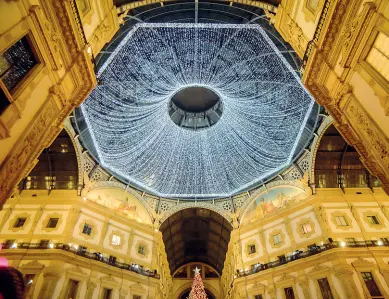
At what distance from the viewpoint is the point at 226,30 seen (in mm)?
17047

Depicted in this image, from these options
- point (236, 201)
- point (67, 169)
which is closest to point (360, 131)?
point (236, 201)

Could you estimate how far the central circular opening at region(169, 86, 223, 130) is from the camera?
26250 mm

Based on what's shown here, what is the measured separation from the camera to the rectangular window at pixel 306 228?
920 inches

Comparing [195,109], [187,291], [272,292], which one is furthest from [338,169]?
[187,291]

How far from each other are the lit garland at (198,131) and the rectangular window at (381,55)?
27.0ft

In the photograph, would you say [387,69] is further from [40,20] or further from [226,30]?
[40,20]

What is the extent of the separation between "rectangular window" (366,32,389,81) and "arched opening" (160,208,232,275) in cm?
2563

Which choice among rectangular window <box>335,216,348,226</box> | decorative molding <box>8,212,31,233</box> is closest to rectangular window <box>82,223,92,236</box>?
decorative molding <box>8,212,31,233</box>

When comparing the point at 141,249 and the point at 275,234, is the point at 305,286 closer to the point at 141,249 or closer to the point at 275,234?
the point at 275,234

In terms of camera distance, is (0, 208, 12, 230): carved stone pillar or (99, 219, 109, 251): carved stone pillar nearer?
(0, 208, 12, 230): carved stone pillar

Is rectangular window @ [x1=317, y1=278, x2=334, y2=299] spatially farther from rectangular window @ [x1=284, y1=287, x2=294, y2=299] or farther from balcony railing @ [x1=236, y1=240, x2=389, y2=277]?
rectangular window @ [x1=284, y1=287, x2=294, y2=299]

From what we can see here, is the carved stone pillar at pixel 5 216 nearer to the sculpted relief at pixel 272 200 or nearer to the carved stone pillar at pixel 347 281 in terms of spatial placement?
the sculpted relief at pixel 272 200

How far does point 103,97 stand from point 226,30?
10643 millimetres

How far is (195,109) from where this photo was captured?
27.8 m
